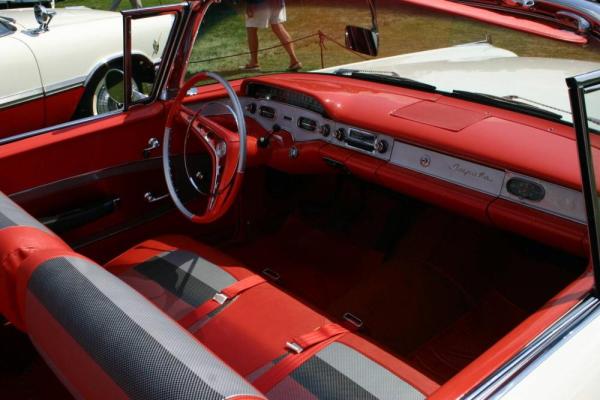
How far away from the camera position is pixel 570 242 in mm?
1842

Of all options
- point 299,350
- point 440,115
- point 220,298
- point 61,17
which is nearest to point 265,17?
point 440,115

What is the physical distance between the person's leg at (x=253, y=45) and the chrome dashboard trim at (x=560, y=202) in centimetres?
145

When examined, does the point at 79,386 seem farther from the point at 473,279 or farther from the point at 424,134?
the point at 473,279

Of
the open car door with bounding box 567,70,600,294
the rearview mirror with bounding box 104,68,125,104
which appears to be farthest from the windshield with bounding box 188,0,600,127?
the rearview mirror with bounding box 104,68,125,104

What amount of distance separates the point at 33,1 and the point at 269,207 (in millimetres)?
6418

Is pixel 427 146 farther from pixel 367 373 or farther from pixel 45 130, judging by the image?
pixel 45 130

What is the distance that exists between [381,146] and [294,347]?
3.05ft

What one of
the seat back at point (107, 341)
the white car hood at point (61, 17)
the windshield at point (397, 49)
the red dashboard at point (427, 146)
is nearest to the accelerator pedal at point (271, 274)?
the red dashboard at point (427, 146)

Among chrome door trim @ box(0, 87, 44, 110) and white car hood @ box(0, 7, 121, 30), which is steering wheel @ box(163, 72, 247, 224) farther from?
white car hood @ box(0, 7, 121, 30)

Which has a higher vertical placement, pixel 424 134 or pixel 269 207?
pixel 424 134

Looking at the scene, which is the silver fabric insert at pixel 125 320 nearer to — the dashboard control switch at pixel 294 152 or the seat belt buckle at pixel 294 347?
the seat belt buckle at pixel 294 347

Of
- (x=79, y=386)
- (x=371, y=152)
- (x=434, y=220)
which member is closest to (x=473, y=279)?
(x=434, y=220)

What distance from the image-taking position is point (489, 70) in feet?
8.79

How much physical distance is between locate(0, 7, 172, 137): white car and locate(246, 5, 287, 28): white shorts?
5.58 ft
